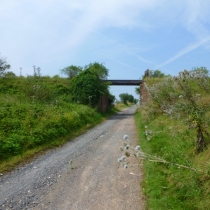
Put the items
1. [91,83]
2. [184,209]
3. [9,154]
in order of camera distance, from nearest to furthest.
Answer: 1. [184,209]
2. [9,154]
3. [91,83]

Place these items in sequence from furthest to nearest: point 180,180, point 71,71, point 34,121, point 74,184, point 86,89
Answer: point 71,71
point 86,89
point 34,121
point 74,184
point 180,180

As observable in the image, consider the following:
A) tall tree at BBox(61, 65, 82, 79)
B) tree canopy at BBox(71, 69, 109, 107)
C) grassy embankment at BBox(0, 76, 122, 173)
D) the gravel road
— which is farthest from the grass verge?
tall tree at BBox(61, 65, 82, 79)

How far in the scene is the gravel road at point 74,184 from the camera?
5.09m

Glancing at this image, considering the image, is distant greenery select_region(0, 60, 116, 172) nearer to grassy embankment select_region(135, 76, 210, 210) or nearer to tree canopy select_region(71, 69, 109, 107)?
tree canopy select_region(71, 69, 109, 107)

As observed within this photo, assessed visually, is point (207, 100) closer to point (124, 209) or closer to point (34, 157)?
point (124, 209)

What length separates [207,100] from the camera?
6781 mm

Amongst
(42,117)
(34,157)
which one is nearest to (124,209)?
(34,157)

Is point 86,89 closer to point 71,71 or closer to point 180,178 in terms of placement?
point 71,71

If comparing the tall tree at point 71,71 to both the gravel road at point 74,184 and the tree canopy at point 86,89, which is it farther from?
the gravel road at point 74,184

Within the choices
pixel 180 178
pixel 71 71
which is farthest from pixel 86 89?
pixel 180 178

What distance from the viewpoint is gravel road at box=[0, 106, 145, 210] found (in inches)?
201

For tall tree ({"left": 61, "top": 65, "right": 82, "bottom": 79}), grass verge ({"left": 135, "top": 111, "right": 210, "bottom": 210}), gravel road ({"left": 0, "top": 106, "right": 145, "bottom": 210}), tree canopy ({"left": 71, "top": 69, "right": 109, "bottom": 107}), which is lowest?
gravel road ({"left": 0, "top": 106, "right": 145, "bottom": 210})

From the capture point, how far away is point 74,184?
628cm

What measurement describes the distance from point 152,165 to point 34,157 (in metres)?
4.82
